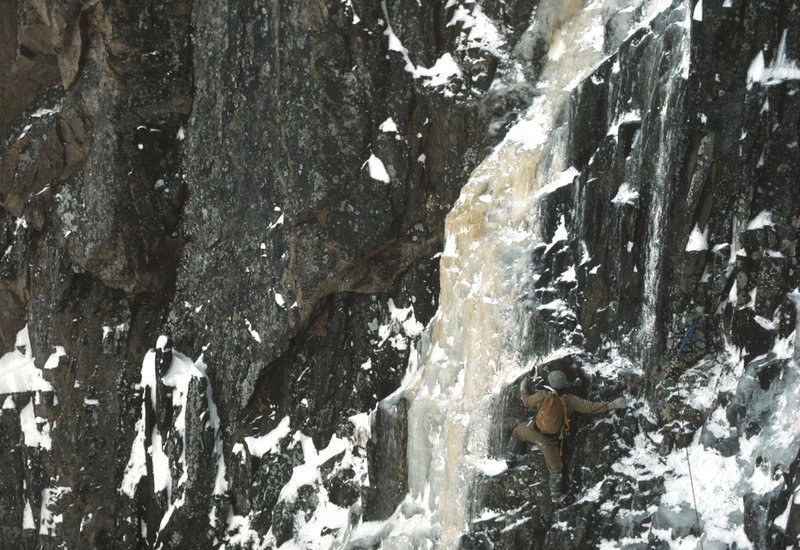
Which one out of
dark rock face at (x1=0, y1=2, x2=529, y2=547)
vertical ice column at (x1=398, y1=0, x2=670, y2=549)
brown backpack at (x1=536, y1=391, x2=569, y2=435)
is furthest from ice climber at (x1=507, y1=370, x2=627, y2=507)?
Answer: dark rock face at (x1=0, y1=2, x2=529, y2=547)

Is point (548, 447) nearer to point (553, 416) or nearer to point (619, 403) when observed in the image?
point (553, 416)

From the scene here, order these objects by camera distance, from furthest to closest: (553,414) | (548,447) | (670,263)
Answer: (548,447) < (553,414) < (670,263)

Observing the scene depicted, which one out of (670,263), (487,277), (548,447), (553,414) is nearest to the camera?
(670,263)

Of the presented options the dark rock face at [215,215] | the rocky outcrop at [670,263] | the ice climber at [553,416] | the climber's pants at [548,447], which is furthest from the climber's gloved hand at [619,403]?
the dark rock face at [215,215]

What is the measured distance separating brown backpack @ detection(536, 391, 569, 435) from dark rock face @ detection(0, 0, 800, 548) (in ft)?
1.09

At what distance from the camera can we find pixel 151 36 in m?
9.55

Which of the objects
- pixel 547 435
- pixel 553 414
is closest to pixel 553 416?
pixel 553 414

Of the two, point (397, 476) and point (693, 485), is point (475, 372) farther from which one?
point (693, 485)

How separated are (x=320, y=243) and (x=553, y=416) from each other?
11.8 ft

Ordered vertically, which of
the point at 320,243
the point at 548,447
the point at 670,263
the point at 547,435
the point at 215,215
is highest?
the point at 215,215

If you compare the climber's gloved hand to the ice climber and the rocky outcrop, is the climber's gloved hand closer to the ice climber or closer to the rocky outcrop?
the ice climber

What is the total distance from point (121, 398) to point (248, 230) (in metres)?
3.36

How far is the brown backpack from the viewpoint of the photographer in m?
6.18

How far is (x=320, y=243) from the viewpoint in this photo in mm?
8539
